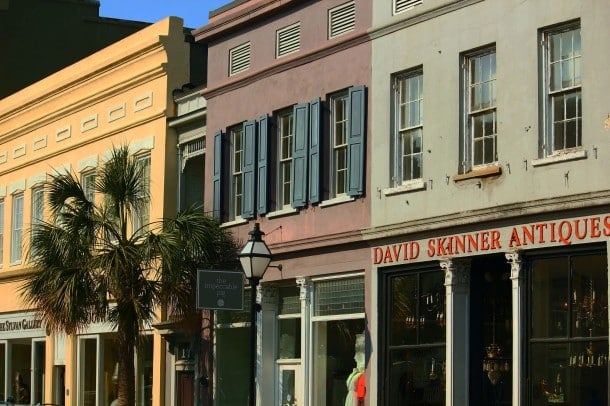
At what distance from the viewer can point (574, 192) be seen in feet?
63.7

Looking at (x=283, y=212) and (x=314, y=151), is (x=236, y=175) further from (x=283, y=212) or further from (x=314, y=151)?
(x=314, y=151)

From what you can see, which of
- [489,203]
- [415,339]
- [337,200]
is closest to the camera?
[489,203]

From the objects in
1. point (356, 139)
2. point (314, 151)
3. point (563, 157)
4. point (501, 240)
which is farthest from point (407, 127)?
point (563, 157)

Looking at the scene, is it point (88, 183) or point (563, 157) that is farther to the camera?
point (88, 183)

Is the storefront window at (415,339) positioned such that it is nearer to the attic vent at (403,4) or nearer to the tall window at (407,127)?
the tall window at (407,127)

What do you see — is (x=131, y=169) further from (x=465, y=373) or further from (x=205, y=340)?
(x=465, y=373)

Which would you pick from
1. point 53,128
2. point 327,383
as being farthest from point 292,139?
point 53,128

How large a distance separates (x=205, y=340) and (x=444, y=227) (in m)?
8.15

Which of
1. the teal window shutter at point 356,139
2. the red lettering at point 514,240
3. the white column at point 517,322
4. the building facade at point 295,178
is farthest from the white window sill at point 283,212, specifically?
the white column at point 517,322

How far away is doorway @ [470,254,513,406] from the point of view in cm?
2152

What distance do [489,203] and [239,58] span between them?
8452 mm

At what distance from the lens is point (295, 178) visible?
25.5m

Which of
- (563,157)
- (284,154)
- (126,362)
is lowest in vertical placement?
(126,362)

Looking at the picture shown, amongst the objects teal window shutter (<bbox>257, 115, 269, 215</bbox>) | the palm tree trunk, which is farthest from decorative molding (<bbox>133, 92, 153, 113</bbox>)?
the palm tree trunk
